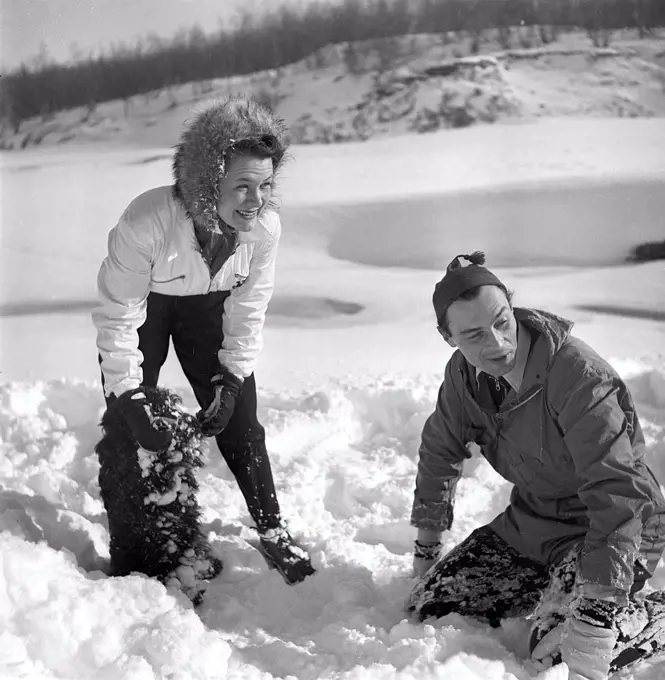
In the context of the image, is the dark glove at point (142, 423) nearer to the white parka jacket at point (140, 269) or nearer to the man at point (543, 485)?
the white parka jacket at point (140, 269)

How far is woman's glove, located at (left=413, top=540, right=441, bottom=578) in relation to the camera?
1754 mm

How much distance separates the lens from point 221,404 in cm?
174

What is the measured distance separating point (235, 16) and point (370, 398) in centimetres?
162

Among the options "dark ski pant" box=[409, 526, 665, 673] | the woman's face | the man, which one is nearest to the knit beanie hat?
the man

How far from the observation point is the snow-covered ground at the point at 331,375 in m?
1.39

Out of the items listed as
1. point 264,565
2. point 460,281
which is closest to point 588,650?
point 460,281

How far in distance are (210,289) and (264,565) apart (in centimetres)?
72

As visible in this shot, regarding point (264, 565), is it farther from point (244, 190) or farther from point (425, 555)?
point (244, 190)

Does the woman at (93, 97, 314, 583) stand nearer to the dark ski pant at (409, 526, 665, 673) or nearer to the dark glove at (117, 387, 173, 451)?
the dark glove at (117, 387, 173, 451)

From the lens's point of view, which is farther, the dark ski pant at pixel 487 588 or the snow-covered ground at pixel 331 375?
the dark ski pant at pixel 487 588

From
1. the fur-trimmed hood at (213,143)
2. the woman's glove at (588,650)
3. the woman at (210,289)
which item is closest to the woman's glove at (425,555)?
the woman at (210,289)

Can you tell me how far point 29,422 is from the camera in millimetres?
2467

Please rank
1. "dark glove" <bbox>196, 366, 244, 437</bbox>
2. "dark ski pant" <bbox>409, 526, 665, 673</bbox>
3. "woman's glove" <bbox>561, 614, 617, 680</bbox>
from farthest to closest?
1. "dark glove" <bbox>196, 366, 244, 437</bbox>
2. "dark ski pant" <bbox>409, 526, 665, 673</bbox>
3. "woman's glove" <bbox>561, 614, 617, 680</bbox>

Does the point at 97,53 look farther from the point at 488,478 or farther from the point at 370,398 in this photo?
the point at 488,478
